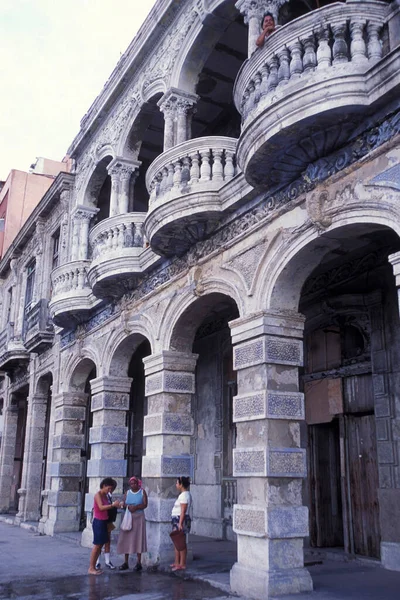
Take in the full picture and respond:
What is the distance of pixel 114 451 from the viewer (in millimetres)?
11898

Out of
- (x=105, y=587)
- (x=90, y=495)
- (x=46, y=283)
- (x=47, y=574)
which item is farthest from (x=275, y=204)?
(x=46, y=283)

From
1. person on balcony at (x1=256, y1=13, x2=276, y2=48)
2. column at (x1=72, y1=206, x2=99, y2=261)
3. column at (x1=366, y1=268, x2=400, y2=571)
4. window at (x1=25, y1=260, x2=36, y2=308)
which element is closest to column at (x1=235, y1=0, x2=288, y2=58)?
person on balcony at (x1=256, y1=13, x2=276, y2=48)

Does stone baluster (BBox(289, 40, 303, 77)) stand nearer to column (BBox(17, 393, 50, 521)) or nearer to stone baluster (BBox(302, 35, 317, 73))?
stone baluster (BBox(302, 35, 317, 73))

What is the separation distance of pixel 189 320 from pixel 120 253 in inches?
79.9

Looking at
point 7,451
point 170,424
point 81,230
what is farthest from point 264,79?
point 7,451

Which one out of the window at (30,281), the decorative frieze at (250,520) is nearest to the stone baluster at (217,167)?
the decorative frieze at (250,520)

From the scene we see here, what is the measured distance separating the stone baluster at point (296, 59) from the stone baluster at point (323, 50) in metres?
0.21

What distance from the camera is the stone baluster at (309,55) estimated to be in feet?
21.9

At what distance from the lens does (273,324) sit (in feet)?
25.3

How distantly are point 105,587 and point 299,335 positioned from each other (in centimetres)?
403

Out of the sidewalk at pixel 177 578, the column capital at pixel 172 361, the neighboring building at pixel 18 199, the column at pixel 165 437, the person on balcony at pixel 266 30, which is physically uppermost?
the neighboring building at pixel 18 199

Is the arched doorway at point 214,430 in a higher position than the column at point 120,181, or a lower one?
lower

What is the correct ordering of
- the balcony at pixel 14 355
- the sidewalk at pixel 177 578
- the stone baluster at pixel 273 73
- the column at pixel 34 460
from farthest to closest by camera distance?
the balcony at pixel 14 355
the column at pixel 34 460
the sidewalk at pixel 177 578
the stone baluster at pixel 273 73

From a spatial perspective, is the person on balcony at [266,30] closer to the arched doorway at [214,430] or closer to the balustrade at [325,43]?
the balustrade at [325,43]
